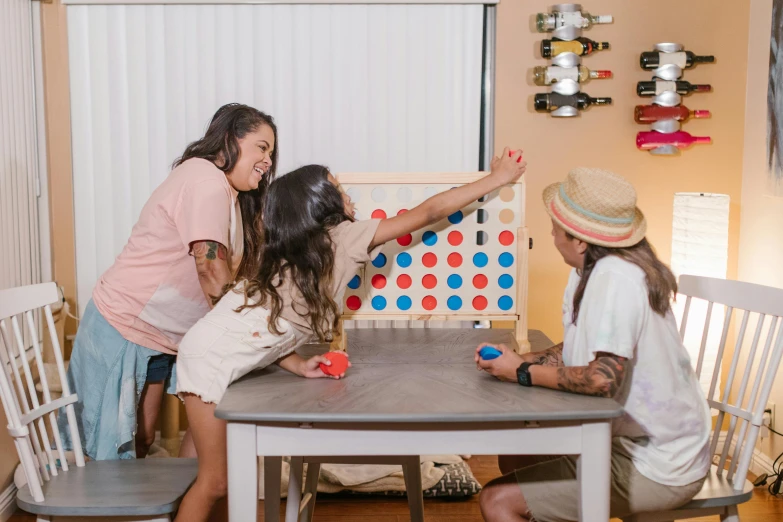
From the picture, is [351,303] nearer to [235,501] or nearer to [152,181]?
[235,501]

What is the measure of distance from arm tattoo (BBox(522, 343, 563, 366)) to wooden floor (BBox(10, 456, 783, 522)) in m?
0.99

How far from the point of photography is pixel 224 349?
5.67 ft

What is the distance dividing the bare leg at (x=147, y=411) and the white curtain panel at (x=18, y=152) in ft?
3.33

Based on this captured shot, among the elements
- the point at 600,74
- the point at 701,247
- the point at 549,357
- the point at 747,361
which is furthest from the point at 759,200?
the point at 549,357

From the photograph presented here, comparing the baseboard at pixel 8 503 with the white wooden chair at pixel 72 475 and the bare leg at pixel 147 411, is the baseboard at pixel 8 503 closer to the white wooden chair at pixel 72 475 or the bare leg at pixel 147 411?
the bare leg at pixel 147 411

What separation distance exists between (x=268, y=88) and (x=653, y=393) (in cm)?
218

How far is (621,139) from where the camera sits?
338 centimetres

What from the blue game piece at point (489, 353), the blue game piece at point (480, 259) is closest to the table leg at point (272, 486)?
the blue game piece at point (489, 353)

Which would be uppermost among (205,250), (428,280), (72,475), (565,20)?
(565,20)

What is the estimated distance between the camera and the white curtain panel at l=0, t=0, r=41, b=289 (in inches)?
115

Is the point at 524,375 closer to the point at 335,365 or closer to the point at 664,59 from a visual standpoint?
the point at 335,365

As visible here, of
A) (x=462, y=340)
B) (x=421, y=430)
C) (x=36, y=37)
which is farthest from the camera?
(x=36, y=37)

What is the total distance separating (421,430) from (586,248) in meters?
0.52

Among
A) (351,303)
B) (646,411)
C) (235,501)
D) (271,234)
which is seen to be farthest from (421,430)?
(351,303)
